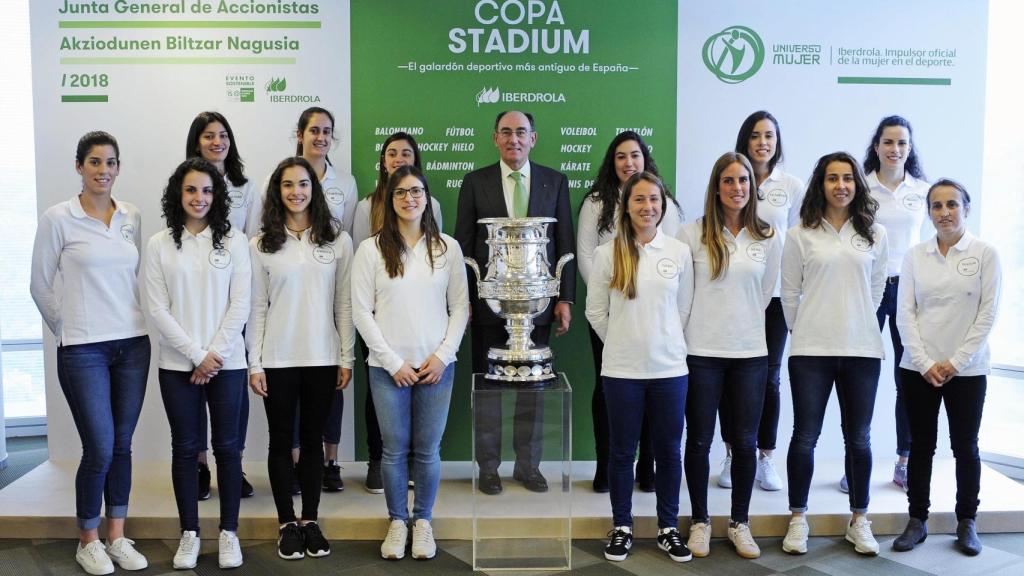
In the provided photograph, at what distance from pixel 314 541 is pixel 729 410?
5.78 feet

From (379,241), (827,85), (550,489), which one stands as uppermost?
(827,85)

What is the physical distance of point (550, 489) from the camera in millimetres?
3512

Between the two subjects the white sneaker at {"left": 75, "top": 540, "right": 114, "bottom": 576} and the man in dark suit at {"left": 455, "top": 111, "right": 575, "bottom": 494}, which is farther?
the man in dark suit at {"left": 455, "top": 111, "right": 575, "bottom": 494}

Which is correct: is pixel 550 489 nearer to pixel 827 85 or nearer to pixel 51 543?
pixel 51 543

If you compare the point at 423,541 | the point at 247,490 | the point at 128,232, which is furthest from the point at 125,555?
the point at 128,232

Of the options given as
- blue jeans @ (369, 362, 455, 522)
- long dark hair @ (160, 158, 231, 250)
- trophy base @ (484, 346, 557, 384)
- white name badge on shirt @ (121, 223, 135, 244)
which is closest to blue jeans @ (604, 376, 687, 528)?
trophy base @ (484, 346, 557, 384)

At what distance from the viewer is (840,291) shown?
11.6 ft

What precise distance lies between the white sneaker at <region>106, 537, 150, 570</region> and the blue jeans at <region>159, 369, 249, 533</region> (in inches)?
7.6

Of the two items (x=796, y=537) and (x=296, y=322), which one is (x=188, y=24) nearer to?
(x=296, y=322)

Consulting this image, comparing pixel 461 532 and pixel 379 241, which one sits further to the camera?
pixel 461 532

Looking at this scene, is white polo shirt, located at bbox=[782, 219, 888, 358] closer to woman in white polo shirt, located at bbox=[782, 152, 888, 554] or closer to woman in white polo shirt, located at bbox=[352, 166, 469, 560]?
woman in white polo shirt, located at bbox=[782, 152, 888, 554]

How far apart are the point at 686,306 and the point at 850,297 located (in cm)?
64

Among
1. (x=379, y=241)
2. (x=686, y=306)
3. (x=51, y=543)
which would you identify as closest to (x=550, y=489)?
(x=686, y=306)

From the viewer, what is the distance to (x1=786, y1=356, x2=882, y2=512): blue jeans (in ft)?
11.7
